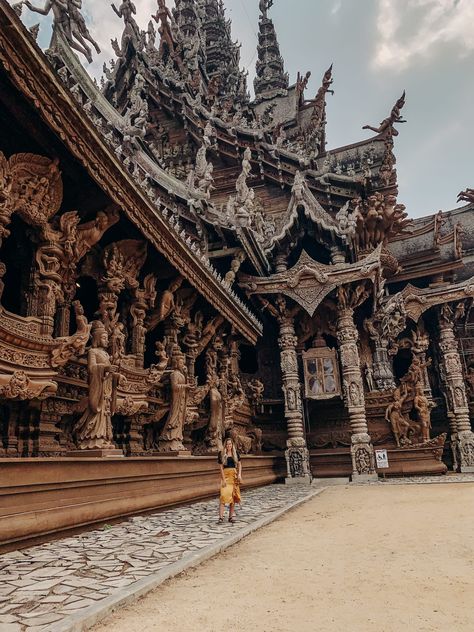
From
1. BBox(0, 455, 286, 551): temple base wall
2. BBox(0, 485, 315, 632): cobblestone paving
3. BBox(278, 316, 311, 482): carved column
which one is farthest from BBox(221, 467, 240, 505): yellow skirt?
BBox(278, 316, 311, 482): carved column

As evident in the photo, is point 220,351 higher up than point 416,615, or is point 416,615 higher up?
point 220,351

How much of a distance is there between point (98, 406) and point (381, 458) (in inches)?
349

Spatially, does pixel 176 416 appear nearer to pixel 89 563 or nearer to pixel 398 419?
pixel 89 563

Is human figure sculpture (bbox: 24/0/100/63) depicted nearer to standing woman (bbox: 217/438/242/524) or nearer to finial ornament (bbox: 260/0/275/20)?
standing woman (bbox: 217/438/242/524)

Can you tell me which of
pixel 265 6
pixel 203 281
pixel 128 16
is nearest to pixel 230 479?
pixel 203 281

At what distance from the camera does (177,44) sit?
22078mm

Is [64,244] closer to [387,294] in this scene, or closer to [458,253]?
[387,294]

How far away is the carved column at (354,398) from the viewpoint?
12.1 meters

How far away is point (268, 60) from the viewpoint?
31.4m

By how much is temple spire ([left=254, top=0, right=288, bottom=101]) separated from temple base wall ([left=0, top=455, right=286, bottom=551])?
26.3m

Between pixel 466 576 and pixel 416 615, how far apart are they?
953mm

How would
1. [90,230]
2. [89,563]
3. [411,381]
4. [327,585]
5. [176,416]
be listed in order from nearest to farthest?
[327,585]
[89,563]
[90,230]
[176,416]
[411,381]

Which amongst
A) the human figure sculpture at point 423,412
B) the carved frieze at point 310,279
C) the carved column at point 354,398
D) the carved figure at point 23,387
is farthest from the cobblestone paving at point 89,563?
the human figure sculpture at point 423,412

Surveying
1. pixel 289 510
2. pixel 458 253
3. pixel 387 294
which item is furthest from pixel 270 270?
pixel 289 510
